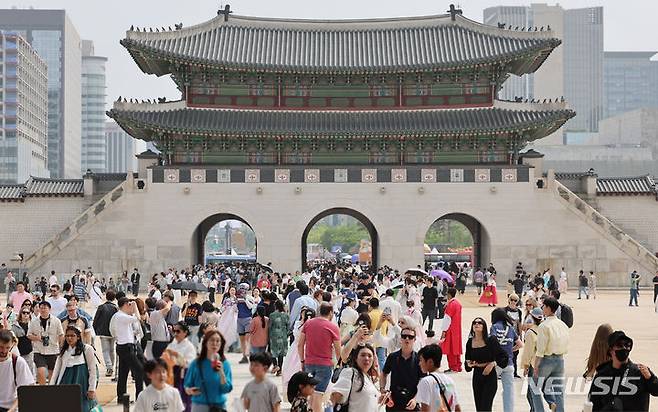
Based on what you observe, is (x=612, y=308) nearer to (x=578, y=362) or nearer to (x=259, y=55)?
(x=578, y=362)

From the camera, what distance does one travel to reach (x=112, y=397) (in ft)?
57.4

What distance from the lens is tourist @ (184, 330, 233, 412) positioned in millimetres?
10727

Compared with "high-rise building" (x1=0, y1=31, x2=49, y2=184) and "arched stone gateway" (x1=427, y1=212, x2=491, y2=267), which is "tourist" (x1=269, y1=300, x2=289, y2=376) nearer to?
"arched stone gateway" (x1=427, y1=212, x2=491, y2=267)

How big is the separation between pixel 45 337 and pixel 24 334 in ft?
1.15

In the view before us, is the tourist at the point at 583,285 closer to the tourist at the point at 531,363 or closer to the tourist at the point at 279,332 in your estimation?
the tourist at the point at 279,332

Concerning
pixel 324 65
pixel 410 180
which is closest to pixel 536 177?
pixel 410 180

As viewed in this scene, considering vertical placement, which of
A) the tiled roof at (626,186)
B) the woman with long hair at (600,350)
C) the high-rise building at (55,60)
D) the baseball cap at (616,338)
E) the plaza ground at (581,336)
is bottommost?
the plaza ground at (581,336)

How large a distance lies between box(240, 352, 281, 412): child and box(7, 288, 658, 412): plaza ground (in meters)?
0.86

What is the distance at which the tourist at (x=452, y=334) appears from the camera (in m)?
20.0

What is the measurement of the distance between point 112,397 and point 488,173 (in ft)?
118

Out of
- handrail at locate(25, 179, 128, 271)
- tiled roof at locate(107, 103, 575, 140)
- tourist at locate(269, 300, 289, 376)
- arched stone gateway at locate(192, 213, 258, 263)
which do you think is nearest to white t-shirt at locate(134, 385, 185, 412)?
tourist at locate(269, 300, 289, 376)

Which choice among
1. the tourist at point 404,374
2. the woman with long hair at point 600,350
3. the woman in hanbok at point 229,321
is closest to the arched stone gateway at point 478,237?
the woman in hanbok at point 229,321

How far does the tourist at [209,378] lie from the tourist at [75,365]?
107 inches

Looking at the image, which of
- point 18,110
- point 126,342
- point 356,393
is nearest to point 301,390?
point 356,393
